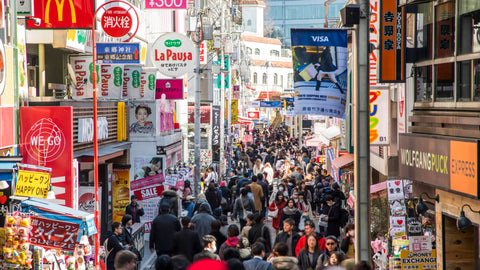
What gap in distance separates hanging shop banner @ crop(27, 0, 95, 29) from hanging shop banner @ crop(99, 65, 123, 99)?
806 cm

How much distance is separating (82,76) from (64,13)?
23.9 feet

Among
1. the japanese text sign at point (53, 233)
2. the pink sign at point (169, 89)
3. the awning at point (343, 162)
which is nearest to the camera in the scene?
the japanese text sign at point (53, 233)

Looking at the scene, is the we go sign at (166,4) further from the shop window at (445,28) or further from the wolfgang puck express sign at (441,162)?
the shop window at (445,28)

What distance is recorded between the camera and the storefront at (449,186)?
9.72 m

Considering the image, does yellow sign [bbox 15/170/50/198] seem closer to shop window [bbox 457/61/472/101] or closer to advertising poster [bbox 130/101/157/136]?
shop window [bbox 457/61/472/101]

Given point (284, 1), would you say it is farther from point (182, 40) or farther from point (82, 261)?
point (82, 261)

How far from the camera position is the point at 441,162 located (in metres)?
10.6

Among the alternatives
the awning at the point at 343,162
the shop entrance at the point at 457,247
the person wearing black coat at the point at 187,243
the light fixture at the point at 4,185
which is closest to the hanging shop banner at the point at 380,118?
the shop entrance at the point at 457,247

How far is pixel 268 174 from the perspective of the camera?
28.8m

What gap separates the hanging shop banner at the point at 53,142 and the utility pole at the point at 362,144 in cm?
626

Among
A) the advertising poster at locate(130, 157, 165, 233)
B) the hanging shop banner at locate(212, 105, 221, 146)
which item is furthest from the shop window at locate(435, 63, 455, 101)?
the hanging shop banner at locate(212, 105, 221, 146)

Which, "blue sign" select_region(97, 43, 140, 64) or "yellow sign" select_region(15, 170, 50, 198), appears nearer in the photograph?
"yellow sign" select_region(15, 170, 50, 198)

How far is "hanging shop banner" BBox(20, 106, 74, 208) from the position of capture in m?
13.5

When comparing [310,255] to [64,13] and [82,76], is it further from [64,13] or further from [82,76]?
[82,76]
